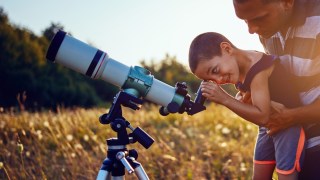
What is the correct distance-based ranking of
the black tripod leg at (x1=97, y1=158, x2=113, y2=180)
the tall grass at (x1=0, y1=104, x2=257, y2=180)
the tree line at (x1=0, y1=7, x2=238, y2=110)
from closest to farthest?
the black tripod leg at (x1=97, y1=158, x2=113, y2=180)
the tall grass at (x1=0, y1=104, x2=257, y2=180)
the tree line at (x1=0, y1=7, x2=238, y2=110)

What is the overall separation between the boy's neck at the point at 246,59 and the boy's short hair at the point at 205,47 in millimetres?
147

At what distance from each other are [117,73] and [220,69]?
643 millimetres

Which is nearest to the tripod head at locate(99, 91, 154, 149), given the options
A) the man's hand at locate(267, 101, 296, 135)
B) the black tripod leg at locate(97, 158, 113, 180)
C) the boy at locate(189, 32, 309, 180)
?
the black tripod leg at locate(97, 158, 113, 180)

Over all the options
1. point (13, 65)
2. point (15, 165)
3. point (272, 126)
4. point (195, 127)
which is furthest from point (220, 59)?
point (13, 65)

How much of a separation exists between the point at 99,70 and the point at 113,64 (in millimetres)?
97

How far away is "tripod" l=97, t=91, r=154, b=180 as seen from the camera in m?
2.56

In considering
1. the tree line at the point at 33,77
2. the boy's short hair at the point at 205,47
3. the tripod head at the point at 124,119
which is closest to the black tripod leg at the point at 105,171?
the tripod head at the point at 124,119

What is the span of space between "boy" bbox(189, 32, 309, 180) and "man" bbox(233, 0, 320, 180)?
79 mm

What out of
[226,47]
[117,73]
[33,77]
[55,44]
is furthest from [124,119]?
[33,77]

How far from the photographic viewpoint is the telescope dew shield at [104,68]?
2.67 m

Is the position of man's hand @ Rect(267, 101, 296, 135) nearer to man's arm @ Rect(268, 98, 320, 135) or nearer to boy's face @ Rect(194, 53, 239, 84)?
man's arm @ Rect(268, 98, 320, 135)

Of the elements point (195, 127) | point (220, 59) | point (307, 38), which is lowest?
point (195, 127)

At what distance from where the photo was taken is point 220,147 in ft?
19.0

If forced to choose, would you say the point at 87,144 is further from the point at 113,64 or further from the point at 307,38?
the point at 307,38
